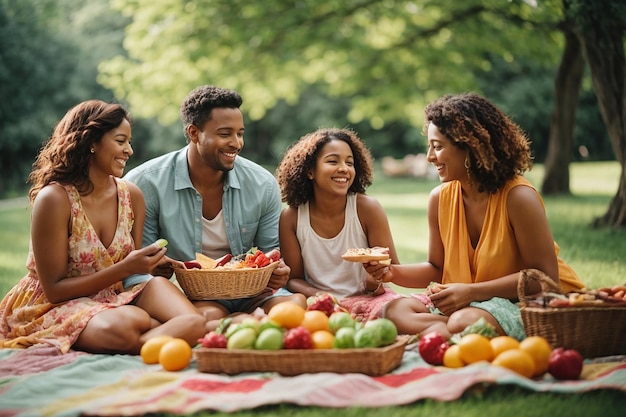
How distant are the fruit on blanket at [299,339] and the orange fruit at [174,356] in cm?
61

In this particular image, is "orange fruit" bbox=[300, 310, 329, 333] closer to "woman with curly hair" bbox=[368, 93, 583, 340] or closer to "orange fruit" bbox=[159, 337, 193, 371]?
"orange fruit" bbox=[159, 337, 193, 371]

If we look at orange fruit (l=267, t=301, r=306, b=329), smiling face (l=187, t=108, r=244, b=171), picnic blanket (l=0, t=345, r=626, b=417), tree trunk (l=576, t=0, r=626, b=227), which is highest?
tree trunk (l=576, t=0, r=626, b=227)

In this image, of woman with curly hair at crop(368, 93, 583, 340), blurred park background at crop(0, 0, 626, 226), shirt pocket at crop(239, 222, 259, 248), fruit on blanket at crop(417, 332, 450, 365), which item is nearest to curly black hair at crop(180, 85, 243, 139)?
shirt pocket at crop(239, 222, 259, 248)

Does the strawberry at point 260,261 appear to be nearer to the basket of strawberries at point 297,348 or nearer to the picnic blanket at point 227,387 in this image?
the basket of strawberries at point 297,348

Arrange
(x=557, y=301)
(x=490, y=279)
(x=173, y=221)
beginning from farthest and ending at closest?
(x=173, y=221) < (x=490, y=279) < (x=557, y=301)

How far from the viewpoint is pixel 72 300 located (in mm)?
4930

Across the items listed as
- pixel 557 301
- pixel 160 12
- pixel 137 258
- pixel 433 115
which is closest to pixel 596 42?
pixel 433 115

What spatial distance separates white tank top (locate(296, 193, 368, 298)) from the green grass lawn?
2.10 metres

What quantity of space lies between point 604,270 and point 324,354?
5.12m

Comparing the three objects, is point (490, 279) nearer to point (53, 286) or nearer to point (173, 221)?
point (173, 221)

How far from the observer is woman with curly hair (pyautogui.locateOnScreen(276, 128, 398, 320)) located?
5734 mm

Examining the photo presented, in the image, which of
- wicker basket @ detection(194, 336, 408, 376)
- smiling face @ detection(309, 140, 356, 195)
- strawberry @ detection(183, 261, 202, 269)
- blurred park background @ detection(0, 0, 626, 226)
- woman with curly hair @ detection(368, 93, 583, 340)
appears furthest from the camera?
blurred park background @ detection(0, 0, 626, 226)

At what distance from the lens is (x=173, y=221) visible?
5.80 meters

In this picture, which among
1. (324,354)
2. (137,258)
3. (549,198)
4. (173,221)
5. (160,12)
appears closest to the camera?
(324,354)
